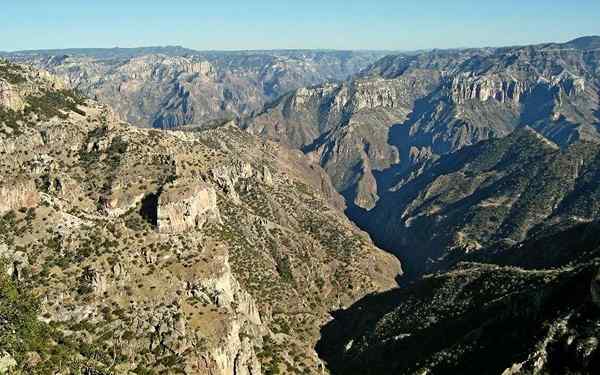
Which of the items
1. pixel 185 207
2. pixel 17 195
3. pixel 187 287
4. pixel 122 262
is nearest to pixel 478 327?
pixel 187 287

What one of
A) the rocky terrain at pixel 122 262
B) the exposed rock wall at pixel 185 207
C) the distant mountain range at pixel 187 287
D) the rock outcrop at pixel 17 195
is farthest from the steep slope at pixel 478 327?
the rock outcrop at pixel 17 195

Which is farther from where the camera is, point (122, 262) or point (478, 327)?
point (122, 262)

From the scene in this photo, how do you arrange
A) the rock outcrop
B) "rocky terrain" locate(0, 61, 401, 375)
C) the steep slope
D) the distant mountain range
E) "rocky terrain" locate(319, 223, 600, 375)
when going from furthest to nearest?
the rock outcrop → "rocky terrain" locate(0, 61, 401, 375) → the distant mountain range → "rocky terrain" locate(319, 223, 600, 375) → the steep slope

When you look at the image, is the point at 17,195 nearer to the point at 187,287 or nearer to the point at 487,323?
the point at 187,287

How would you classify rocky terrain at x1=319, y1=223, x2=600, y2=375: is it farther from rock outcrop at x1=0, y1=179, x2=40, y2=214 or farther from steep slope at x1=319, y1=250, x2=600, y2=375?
rock outcrop at x1=0, y1=179, x2=40, y2=214

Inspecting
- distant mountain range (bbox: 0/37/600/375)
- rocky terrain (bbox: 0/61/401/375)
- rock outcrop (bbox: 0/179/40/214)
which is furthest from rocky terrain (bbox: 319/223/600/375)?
rock outcrop (bbox: 0/179/40/214)

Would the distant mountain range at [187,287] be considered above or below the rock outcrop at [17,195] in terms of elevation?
below

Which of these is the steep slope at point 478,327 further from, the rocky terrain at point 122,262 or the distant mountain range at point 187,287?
the rocky terrain at point 122,262

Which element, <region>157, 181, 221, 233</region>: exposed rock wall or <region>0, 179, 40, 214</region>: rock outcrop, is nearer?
<region>0, 179, 40, 214</region>: rock outcrop

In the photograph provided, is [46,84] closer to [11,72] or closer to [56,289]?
[11,72]
